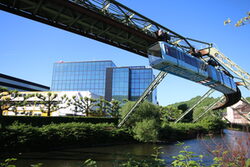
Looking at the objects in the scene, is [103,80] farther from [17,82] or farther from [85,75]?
[17,82]

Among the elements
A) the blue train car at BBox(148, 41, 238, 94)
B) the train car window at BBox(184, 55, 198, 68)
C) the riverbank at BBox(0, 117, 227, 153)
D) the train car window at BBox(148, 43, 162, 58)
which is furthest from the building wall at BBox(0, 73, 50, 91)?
the train car window at BBox(184, 55, 198, 68)

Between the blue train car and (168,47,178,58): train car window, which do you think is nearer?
the blue train car

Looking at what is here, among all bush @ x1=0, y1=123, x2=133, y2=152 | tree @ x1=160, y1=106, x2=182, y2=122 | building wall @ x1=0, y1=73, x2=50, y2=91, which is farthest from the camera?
building wall @ x1=0, y1=73, x2=50, y2=91

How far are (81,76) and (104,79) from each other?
429 inches

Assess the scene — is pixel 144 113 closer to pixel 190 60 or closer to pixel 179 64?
pixel 190 60

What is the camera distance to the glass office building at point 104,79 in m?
67.9

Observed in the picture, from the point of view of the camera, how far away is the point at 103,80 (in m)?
72.1

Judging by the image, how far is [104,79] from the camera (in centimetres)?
7169

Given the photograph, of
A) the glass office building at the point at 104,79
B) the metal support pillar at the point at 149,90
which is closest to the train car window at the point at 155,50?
the metal support pillar at the point at 149,90

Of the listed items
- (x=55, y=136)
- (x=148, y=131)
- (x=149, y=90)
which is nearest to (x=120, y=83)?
(x=148, y=131)

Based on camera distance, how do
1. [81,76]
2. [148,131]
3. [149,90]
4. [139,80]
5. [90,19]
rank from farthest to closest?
[81,76] → [139,80] → [148,131] → [149,90] → [90,19]

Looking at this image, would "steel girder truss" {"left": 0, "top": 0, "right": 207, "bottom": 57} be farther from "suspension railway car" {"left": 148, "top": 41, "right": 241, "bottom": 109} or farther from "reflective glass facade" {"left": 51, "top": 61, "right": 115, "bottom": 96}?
"reflective glass facade" {"left": 51, "top": 61, "right": 115, "bottom": 96}

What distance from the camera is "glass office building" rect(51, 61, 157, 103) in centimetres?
6794

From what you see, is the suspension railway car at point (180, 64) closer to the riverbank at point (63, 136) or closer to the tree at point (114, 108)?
the riverbank at point (63, 136)
